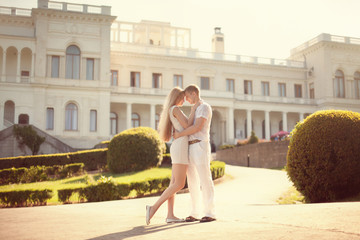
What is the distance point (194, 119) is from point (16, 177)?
12.5 metres

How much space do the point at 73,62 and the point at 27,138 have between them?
12924mm

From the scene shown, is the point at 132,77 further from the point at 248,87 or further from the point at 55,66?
the point at 248,87

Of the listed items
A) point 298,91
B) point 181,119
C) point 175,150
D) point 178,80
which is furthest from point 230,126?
point 175,150

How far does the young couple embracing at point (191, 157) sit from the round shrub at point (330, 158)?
3.82 meters

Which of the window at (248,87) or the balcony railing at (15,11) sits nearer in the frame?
the balcony railing at (15,11)

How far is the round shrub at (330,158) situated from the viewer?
8008 millimetres

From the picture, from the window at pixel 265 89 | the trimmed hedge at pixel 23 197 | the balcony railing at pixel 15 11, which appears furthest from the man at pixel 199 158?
the window at pixel 265 89

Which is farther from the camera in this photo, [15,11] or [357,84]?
[357,84]

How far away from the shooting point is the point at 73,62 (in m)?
35.1

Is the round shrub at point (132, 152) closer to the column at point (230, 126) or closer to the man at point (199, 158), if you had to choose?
the man at point (199, 158)

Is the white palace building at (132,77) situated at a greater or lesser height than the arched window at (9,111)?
greater

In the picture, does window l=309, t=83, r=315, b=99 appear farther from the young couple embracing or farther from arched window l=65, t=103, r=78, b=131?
the young couple embracing

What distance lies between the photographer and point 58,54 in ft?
113

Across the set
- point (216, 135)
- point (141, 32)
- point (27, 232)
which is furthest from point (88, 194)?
point (141, 32)
